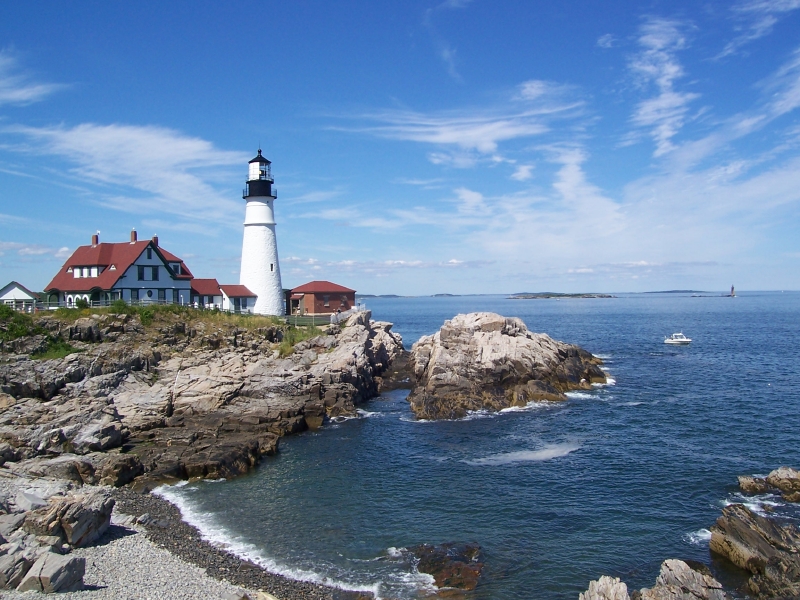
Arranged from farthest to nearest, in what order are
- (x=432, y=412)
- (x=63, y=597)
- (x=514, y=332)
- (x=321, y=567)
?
1. (x=514, y=332)
2. (x=432, y=412)
3. (x=321, y=567)
4. (x=63, y=597)

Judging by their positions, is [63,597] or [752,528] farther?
[752,528]

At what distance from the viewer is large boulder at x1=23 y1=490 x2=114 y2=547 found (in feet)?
62.2

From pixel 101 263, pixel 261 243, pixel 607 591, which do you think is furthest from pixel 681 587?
pixel 101 263

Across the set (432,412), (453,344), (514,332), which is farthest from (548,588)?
(514,332)

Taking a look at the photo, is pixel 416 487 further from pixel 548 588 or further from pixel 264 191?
pixel 264 191

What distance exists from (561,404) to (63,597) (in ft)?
111

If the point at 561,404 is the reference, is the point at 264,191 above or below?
above

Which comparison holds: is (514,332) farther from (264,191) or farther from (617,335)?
(617,335)

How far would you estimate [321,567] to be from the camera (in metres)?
19.8

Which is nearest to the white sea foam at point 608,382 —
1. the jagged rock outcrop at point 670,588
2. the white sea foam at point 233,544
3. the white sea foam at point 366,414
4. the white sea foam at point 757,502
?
the white sea foam at point 366,414

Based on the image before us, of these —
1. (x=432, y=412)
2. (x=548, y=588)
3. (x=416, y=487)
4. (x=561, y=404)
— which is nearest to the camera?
(x=548, y=588)

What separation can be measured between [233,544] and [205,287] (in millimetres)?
38654

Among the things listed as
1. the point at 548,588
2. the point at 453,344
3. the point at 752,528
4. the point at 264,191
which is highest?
the point at 264,191

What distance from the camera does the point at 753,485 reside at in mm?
25062
